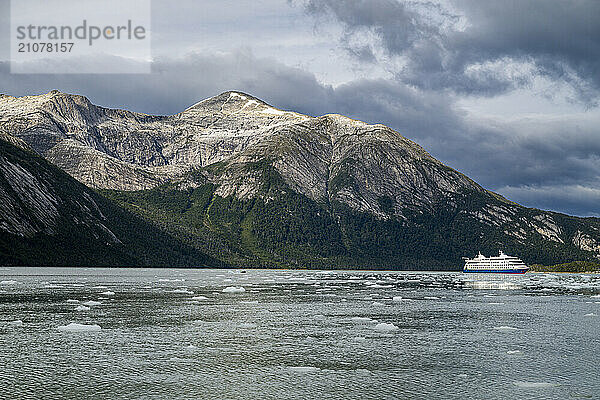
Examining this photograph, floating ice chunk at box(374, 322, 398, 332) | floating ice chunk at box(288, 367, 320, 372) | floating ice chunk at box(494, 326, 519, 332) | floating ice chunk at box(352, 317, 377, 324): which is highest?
floating ice chunk at box(288, 367, 320, 372)

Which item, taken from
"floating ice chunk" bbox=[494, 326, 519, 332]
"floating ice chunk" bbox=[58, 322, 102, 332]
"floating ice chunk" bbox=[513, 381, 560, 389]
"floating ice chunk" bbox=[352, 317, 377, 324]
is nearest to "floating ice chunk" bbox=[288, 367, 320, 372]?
"floating ice chunk" bbox=[513, 381, 560, 389]

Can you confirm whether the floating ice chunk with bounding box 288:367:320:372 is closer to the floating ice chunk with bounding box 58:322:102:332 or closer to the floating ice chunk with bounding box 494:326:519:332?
the floating ice chunk with bounding box 58:322:102:332

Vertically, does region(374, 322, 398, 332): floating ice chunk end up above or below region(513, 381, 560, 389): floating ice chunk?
below

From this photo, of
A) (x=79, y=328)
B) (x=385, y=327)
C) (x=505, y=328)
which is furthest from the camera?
(x=505, y=328)

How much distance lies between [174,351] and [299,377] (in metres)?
7.51

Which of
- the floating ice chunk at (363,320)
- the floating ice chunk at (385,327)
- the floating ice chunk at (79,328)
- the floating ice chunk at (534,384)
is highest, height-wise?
the floating ice chunk at (79,328)

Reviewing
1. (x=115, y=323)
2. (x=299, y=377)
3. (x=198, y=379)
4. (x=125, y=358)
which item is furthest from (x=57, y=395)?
(x=115, y=323)

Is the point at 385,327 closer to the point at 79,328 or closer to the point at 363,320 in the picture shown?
the point at 363,320

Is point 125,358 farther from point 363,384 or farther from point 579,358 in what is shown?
point 579,358

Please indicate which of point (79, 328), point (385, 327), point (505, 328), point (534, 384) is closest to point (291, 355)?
point (534, 384)

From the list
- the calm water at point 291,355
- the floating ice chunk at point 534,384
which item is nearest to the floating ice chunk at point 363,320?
the calm water at point 291,355

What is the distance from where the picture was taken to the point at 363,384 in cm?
1834

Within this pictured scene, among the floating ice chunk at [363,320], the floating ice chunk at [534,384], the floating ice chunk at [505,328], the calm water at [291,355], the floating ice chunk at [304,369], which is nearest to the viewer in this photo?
the calm water at [291,355]

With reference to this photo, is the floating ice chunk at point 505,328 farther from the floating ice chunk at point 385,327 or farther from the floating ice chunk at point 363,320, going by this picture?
the floating ice chunk at point 363,320
